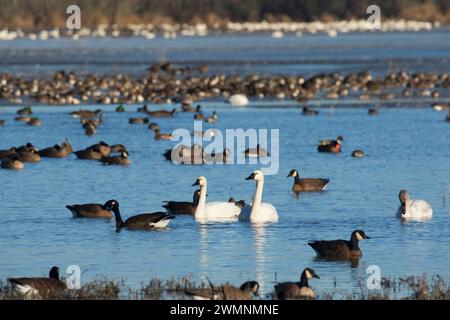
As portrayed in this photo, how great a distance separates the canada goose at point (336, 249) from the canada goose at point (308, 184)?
230 inches

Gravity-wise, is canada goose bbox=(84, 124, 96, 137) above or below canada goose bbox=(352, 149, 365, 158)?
above

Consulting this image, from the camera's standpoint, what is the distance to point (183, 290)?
42.7ft

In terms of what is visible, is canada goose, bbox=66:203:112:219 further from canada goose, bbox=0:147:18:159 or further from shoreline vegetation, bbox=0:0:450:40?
shoreline vegetation, bbox=0:0:450:40

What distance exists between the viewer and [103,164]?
1029 inches

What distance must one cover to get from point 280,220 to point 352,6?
10131cm

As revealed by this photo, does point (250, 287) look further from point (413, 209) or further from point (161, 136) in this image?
point (161, 136)

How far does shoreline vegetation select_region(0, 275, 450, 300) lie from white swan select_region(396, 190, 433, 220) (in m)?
4.31

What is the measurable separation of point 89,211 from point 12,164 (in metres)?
6.79

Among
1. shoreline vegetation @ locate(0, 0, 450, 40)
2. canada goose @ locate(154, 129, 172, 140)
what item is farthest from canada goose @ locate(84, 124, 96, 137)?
shoreline vegetation @ locate(0, 0, 450, 40)

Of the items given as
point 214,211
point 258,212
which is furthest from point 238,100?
point 258,212

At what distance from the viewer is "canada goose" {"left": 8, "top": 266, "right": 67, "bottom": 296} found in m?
12.9

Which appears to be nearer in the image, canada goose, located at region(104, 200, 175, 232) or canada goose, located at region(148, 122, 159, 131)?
canada goose, located at region(104, 200, 175, 232)

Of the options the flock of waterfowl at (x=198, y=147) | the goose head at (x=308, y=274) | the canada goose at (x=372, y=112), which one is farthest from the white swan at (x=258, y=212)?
the canada goose at (x=372, y=112)

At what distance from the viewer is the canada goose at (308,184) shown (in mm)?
21531
